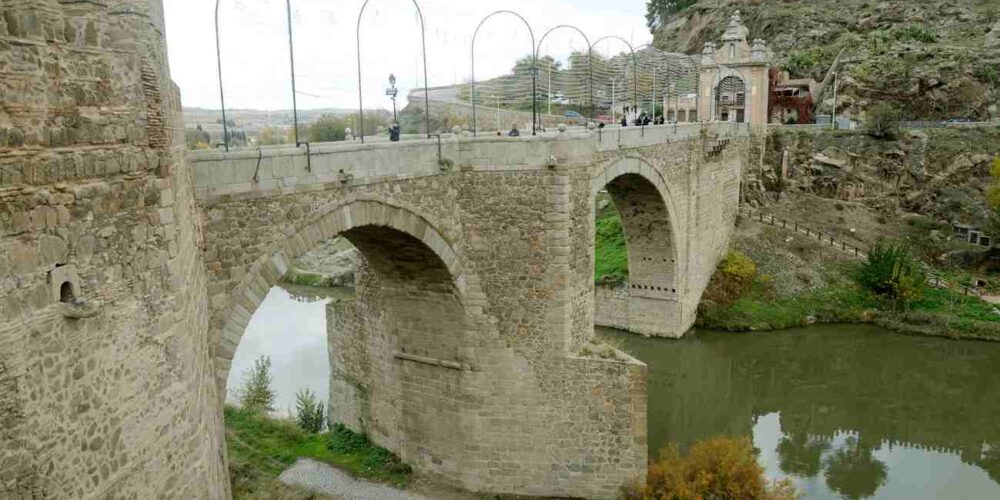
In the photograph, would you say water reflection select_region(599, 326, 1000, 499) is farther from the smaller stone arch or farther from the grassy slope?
the smaller stone arch

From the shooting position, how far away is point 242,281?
7258 mm

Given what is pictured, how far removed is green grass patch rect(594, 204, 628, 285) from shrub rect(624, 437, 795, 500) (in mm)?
9549

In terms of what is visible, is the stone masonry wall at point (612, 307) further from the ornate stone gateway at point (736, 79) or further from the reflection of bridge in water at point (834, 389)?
the ornate stone gateway at point (736, 79)

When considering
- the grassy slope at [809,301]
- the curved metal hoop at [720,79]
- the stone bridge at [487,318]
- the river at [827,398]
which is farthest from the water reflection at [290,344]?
the curved metal hoop at [720,79]

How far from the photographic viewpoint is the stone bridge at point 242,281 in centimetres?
400

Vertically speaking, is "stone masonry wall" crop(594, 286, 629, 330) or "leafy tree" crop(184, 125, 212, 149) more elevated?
"leafy tree" crop(184, 125, 212, 149)

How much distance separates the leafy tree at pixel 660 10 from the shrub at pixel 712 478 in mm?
46307

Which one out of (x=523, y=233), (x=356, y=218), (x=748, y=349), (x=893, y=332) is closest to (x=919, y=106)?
(x=893, y=332)

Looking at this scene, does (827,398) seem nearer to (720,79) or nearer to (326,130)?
(326,130)

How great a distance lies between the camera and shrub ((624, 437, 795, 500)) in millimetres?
9852

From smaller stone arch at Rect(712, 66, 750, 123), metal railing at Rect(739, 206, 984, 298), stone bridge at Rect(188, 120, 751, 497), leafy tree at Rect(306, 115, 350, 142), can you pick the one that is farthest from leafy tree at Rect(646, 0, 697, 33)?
stone bridge at Rect(188, 120, 751, 497)

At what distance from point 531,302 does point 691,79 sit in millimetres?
16917

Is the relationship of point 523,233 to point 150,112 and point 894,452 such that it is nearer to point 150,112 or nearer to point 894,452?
point 150,112

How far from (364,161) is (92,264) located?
4377 mm
